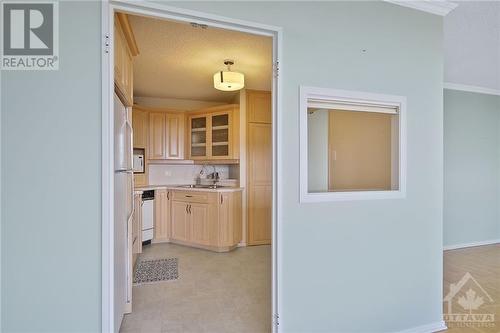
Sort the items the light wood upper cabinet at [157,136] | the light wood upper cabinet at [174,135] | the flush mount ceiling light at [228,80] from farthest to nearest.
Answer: the light wood upper cabinet at [174,135] → the light wood upper cabinet at [157,136] → the flush mount ceiling light at [228,80]

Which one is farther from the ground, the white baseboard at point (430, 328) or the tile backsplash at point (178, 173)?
the tile backsplash at point (178, 173)

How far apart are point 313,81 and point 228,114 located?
291cm

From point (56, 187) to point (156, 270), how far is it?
2.34 metres

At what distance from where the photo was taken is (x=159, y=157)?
4.96 m

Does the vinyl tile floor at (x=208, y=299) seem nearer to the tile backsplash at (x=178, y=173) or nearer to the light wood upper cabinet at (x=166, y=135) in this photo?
the tile backsplash at (x=178, y=173)

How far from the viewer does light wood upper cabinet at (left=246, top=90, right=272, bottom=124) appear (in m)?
4.56

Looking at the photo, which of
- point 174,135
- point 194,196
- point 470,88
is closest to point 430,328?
point 194,196

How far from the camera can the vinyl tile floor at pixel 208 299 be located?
2.28 m

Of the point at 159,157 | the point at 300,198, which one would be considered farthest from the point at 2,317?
the point at 159,157

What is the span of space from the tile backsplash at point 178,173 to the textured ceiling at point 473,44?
12.5ft

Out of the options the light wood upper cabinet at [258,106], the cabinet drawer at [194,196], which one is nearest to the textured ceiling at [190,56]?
the light wood upper cabinet at [258,106]

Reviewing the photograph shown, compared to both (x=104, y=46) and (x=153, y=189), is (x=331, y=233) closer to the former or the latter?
(x=104, y=46)

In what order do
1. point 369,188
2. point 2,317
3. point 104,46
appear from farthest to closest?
point 369,188
point 104,46
point 2,317

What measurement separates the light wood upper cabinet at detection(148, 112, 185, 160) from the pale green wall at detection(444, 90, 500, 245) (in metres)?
4.48
